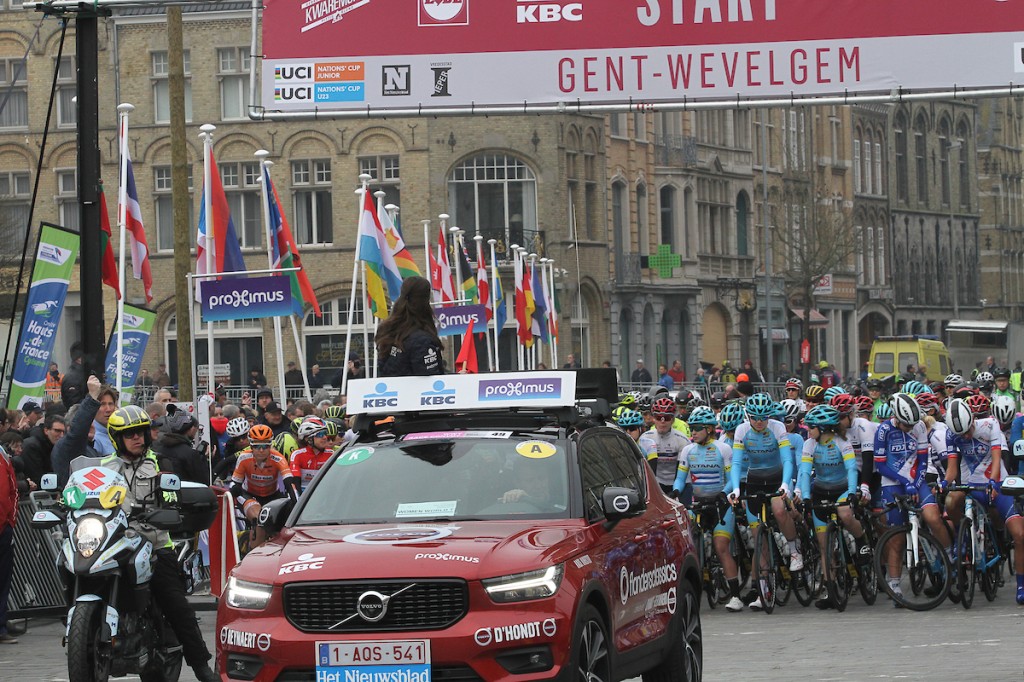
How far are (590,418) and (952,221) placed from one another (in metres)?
89.0

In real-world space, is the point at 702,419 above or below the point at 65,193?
below

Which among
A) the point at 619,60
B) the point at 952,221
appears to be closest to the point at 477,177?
the point at 619,60

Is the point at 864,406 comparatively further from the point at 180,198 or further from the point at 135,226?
the point at 135,226

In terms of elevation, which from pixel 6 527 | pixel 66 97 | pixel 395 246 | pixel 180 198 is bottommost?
pixel 6 527

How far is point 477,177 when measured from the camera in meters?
56.9

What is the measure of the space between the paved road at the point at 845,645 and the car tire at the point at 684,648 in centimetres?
140

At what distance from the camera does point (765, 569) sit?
17875 mm

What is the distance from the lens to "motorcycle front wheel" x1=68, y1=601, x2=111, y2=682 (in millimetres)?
10414

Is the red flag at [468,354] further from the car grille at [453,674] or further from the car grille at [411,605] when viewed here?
the car grille at [453,674]

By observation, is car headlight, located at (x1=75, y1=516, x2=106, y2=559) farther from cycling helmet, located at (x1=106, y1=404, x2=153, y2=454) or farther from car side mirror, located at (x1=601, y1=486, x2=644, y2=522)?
car side mirror, located at (x1=601, y1=486, x2=644, y2=522)

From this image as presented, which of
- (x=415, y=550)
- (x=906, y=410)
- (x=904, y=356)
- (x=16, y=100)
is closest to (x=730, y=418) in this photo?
(x=906, y=410)

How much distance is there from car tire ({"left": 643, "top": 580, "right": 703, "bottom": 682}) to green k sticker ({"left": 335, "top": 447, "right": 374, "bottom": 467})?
1.92 metres

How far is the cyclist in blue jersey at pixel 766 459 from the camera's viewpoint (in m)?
17.9

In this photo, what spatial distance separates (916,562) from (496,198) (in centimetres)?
4031
